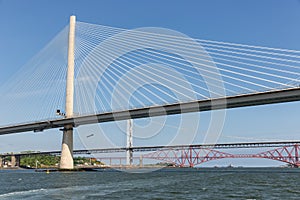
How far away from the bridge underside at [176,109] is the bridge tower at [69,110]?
1.27m

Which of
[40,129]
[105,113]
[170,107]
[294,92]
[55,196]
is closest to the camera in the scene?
[55,196]

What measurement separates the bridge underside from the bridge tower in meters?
1.27

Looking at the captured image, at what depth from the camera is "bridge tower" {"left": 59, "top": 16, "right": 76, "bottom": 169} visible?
180 ft

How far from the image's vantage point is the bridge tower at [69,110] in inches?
2165

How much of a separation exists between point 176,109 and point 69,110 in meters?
17.5

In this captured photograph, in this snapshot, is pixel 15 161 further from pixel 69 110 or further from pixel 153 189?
pixel 153 189

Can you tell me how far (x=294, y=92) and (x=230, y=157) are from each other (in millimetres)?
78281

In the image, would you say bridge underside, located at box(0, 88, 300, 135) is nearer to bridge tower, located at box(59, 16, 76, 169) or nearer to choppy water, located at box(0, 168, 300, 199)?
bridge tower, located at box(59, 16, 76, 169)

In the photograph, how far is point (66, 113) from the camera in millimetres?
56094

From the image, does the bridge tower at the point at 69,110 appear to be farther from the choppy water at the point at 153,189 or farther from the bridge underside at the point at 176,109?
the choppy water at the point at 153,189

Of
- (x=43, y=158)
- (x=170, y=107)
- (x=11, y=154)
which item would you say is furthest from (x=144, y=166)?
(x=170, y=107)

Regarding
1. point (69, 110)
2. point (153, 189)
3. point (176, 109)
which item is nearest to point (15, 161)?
point (69, 110)

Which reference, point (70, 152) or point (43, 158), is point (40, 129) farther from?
point (43, 158)

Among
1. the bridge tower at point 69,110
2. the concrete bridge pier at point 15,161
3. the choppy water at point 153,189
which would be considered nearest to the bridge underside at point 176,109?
the bridge tower at point 69,110
